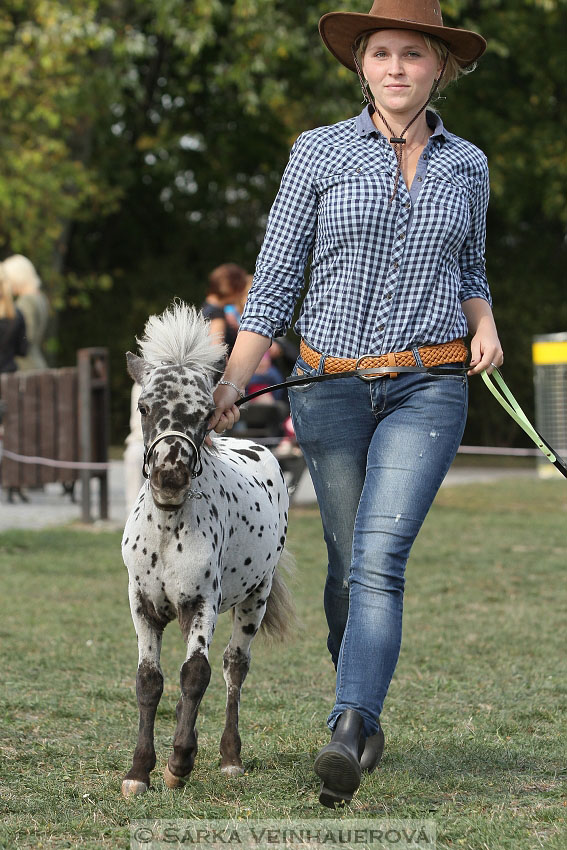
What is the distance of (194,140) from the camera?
25453 mm

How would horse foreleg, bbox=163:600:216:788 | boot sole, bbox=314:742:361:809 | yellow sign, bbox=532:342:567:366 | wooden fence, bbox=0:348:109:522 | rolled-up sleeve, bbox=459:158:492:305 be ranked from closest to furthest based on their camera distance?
1. boot sole, bbox=314:742:361:809
2. horse foreleg, bbox=163:600:216:788
3. rolled-up sleeve, bbox=459:158:492:305
4. wooden fence, bbox=0:348:109:522
5. yellow sign, bbox=532:342:567:366

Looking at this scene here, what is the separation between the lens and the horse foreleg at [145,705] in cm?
405

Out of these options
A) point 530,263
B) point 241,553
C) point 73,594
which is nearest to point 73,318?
point 530,263

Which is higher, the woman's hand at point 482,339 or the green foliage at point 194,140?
the green foliage at point 194,140

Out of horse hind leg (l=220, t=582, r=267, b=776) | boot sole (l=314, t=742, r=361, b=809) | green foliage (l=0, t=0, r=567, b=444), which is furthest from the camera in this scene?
green foliage (l=0, t=0, r=567, b=444)

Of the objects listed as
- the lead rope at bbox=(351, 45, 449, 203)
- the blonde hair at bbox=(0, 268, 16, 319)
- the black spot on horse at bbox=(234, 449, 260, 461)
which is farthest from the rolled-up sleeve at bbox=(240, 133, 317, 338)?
the blonde hair at bbox=(0, 268, 16, 319)

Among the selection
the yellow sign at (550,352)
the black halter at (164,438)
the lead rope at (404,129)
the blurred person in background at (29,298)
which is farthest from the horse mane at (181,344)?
the yellow sign at (550,352)

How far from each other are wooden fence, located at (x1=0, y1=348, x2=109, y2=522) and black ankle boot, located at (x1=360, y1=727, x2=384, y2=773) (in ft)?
26.7

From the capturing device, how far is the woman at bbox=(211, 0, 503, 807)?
395 centimetres

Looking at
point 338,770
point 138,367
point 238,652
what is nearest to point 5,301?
point 238,652

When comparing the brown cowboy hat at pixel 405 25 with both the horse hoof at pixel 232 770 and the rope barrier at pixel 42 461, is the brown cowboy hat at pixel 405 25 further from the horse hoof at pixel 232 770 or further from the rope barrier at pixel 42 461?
the rope barrier at pixel 42 461

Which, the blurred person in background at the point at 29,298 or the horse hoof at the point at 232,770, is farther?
the blurred person in background at the point at 29,298

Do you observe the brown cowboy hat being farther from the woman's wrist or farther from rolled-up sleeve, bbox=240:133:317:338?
the woman's wrist

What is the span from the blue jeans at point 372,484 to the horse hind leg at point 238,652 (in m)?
0.54
